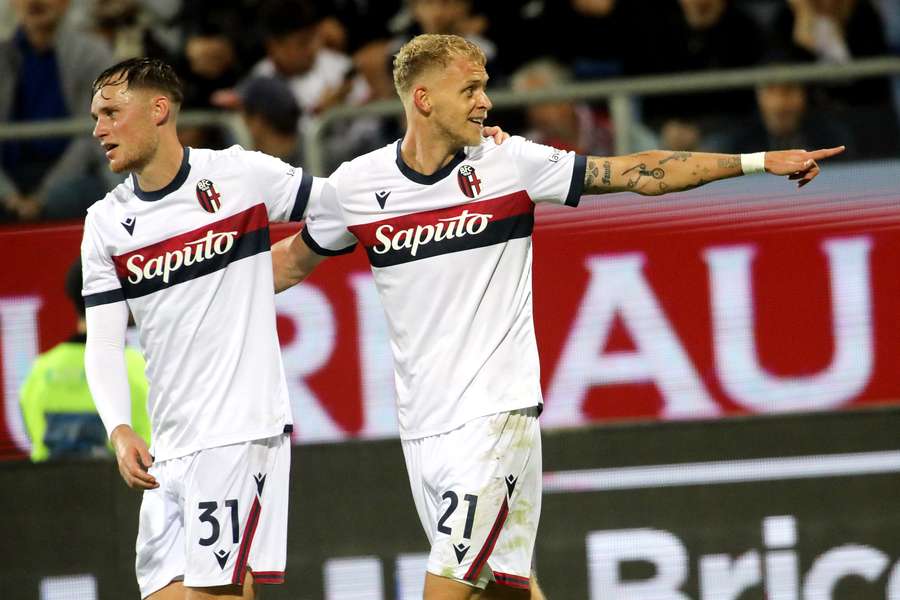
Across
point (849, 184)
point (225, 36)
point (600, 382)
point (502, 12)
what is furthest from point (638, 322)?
point (225, 36)

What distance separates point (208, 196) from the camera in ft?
16.2

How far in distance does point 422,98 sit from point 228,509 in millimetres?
1475

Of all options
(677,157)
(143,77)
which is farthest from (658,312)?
(143,77)

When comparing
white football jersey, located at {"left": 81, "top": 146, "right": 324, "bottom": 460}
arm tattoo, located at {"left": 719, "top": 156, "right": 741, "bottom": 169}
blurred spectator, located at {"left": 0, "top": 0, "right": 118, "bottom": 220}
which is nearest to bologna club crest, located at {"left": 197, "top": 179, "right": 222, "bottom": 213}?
white football jersey, located at {"left": 81, "top": 146, "right": 324, "bottom": 460}

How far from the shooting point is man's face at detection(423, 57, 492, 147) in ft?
15.7

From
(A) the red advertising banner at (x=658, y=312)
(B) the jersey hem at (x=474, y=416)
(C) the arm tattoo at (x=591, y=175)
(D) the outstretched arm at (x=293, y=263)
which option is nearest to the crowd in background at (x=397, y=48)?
(A) the red advertising banner at (x=658, y=312)

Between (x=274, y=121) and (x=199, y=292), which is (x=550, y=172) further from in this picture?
(x=274, y=121)

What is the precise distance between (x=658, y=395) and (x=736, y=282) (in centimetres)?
65

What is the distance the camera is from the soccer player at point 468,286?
15.8ft

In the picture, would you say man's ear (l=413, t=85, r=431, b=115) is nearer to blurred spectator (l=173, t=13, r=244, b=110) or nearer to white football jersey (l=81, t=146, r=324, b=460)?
white football jersey (l=81, t=146, r=324, b=460)

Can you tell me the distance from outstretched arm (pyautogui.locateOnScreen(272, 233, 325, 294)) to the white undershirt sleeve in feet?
1.87

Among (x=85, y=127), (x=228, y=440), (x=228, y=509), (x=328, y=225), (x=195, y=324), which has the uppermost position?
(x=85, y=127)

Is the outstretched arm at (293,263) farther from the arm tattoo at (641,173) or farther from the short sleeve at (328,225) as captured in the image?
the arm tattoo at (641,173)

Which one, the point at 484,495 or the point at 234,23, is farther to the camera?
the point at 234,23
